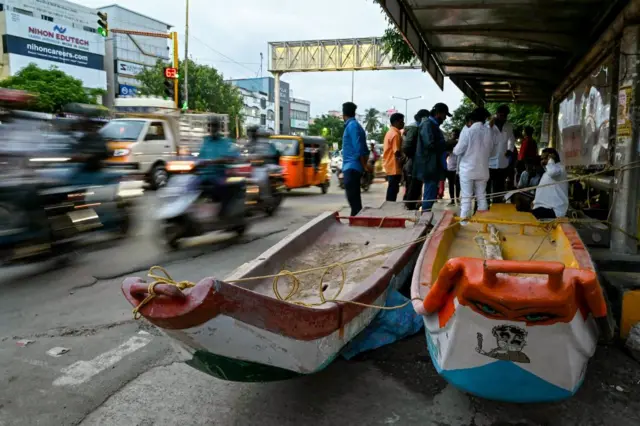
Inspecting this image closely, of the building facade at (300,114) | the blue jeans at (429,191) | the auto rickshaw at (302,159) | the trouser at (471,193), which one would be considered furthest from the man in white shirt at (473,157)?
the building facade at (300,114)

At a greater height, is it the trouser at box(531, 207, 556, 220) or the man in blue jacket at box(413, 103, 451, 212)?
the man in blue jacket at box(413, 103, 451, 212)

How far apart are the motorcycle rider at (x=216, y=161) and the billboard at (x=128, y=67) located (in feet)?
126

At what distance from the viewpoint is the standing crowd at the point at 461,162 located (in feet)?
18.7

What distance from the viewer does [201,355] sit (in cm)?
243

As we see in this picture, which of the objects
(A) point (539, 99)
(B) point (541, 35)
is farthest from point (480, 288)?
(A) point (539, 99)

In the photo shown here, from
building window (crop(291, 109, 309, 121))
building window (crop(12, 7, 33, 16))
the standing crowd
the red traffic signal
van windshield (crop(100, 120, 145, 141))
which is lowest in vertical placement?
the standing crowd

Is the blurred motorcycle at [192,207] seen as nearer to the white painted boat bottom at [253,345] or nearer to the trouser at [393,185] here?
the trouser at [393,185]

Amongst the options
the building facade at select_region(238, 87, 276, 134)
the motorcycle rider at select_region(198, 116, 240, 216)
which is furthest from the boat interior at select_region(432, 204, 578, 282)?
the building facade at select_region(238, 87, 276, 134)

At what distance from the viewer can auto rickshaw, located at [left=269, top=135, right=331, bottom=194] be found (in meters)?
12.8

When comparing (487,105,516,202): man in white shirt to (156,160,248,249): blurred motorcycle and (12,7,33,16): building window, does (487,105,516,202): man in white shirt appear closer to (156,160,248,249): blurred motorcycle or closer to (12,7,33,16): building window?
(156,160,248,249): blurred motorcycle

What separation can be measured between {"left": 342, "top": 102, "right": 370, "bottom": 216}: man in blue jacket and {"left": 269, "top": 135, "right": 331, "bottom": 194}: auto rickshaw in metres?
5.34

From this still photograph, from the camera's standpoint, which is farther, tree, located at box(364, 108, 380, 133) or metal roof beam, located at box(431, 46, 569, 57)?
tree, located at box(364, 108, 380, 133)

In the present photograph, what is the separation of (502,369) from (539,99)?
13880 millimetres

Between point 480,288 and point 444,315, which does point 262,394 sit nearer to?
point 444,315
